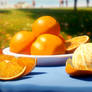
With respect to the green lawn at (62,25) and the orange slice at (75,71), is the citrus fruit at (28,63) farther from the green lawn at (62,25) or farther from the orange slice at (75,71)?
the green lawn at (62,25)

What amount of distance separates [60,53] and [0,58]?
1.12 ft

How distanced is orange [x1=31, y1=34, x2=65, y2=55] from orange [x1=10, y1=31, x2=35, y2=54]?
0.17ft

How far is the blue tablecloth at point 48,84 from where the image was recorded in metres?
1.11

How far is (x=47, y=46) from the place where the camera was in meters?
1.46

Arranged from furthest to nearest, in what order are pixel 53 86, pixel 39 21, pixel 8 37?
pixel 8 37
pixel 39 21
pixel 53 86

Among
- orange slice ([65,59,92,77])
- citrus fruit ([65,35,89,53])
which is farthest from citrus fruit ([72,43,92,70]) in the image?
citrus fruit ([65,35,89,53])

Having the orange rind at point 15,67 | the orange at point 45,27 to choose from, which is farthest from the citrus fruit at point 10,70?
the orange at point 45,27

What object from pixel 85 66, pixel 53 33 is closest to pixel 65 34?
pixel 53 33

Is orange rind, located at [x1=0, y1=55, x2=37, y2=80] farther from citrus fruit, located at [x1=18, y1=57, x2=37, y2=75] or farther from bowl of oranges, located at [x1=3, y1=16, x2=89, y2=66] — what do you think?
bowl of oranges, located at [x1=3, y1=16, x2=89, y2=66]

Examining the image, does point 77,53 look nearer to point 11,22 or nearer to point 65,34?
point 65,34

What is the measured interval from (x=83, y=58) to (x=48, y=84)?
0.66ft

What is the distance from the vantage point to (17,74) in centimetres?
122

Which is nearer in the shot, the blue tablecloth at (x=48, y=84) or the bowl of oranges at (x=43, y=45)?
the blue tablecloth at (x=48, y=84)

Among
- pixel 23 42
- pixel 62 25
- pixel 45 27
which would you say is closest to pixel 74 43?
pixel 45 27
